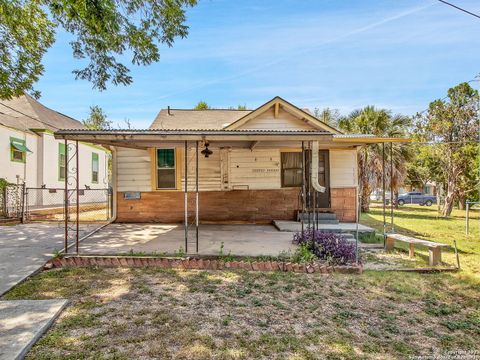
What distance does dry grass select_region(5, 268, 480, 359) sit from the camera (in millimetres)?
2994

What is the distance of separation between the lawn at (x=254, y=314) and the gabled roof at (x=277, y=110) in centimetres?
581

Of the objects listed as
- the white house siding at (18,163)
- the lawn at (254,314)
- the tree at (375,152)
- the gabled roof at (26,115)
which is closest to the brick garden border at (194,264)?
the lawn at (254,314)

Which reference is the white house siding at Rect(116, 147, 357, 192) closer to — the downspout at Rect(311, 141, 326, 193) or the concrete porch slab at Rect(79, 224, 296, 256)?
the concrete porch slab at Rect(79, 224, 296, 256)

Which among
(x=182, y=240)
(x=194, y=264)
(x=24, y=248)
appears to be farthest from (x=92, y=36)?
(x=194, y=264)

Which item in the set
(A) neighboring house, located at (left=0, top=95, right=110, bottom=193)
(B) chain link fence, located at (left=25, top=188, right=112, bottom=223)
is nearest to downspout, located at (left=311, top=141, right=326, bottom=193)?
(B) chain link fence, located at (left=25, top=188, right=112, bottom=223)

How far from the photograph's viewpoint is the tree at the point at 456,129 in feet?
58.8

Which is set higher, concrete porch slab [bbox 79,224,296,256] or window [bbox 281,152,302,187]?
window [bbox 281,152,302,187]

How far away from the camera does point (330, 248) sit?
601 cm

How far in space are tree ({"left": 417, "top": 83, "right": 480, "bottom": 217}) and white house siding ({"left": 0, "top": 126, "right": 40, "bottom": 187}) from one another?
72.4ft

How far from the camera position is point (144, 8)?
7.82 metres

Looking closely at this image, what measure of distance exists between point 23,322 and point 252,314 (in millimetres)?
2612

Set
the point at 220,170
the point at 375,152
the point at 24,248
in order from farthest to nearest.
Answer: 1. the point at 375,152
2. the point at 220,170
3. the point at 24,248

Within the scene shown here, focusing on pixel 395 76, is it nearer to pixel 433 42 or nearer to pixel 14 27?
pixel 433 42

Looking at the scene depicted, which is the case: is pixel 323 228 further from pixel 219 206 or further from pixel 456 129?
pixel 456 129
